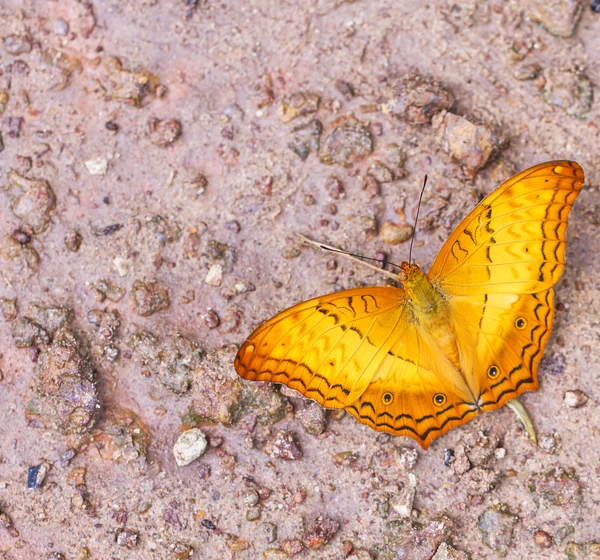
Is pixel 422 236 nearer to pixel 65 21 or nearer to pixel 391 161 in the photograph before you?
pixel 391 161

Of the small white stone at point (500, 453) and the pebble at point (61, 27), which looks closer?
the small white stone at point (500, 453)

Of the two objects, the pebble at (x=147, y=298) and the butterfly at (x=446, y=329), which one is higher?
the butterfly at (x=446, y=329)

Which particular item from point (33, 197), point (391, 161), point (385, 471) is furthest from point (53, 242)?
point (385, 471)

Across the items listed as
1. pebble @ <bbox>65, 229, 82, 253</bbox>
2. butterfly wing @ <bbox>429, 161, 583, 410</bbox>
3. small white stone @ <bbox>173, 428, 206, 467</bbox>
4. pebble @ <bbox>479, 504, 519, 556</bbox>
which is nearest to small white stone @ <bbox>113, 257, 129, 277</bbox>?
pebble @ <bbox>65, 229, 82, 253</bbox>

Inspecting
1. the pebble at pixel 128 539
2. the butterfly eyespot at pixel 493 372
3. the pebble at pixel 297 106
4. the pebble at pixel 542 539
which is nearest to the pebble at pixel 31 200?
the pebble at pixel 297 106

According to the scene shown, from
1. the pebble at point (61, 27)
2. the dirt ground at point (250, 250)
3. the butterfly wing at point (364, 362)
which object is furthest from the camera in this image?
the pebble at point (61, 27)

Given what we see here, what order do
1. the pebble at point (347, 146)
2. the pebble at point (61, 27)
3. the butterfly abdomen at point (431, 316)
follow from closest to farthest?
the butterfly abdomen at point (431, 316) → the pebble at point (347, 146) → the pebble at point (61, 27)

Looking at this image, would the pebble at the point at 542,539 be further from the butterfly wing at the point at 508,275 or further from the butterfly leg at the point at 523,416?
the butterfly wing at the point at 508,275

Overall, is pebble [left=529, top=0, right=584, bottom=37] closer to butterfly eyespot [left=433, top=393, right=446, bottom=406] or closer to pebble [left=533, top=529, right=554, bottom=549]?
butterfly eyespot [left=433, top=393, right=446, bottom=406]
